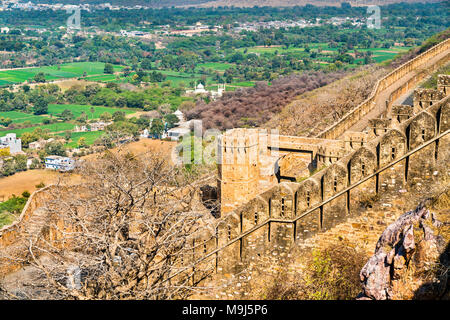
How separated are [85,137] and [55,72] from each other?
2519 inches

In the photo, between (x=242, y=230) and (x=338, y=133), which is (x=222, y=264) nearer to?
(x=242, y=230)

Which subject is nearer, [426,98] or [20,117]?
[426,98]

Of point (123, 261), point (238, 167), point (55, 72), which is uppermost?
point (238, 167)

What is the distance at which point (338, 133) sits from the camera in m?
18.8

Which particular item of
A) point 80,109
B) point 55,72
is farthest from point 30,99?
point 55,72

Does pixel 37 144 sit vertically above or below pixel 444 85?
below

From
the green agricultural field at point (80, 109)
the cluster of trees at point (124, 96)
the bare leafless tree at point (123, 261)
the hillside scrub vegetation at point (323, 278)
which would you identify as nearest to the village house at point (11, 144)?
the green agricultural field at point (80, 109)

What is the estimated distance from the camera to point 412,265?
845cm

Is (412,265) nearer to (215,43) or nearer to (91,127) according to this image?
(91,127)

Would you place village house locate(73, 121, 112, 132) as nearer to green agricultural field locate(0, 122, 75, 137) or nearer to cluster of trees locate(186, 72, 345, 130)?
green agricultural field locate(0, 122, 75, 137)

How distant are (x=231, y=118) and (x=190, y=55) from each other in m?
97.6

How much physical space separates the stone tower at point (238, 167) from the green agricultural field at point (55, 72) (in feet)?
393

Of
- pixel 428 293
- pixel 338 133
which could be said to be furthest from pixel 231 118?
pixel 428 293

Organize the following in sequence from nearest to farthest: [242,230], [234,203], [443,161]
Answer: [443,161] < [242,230] < [234,203]
